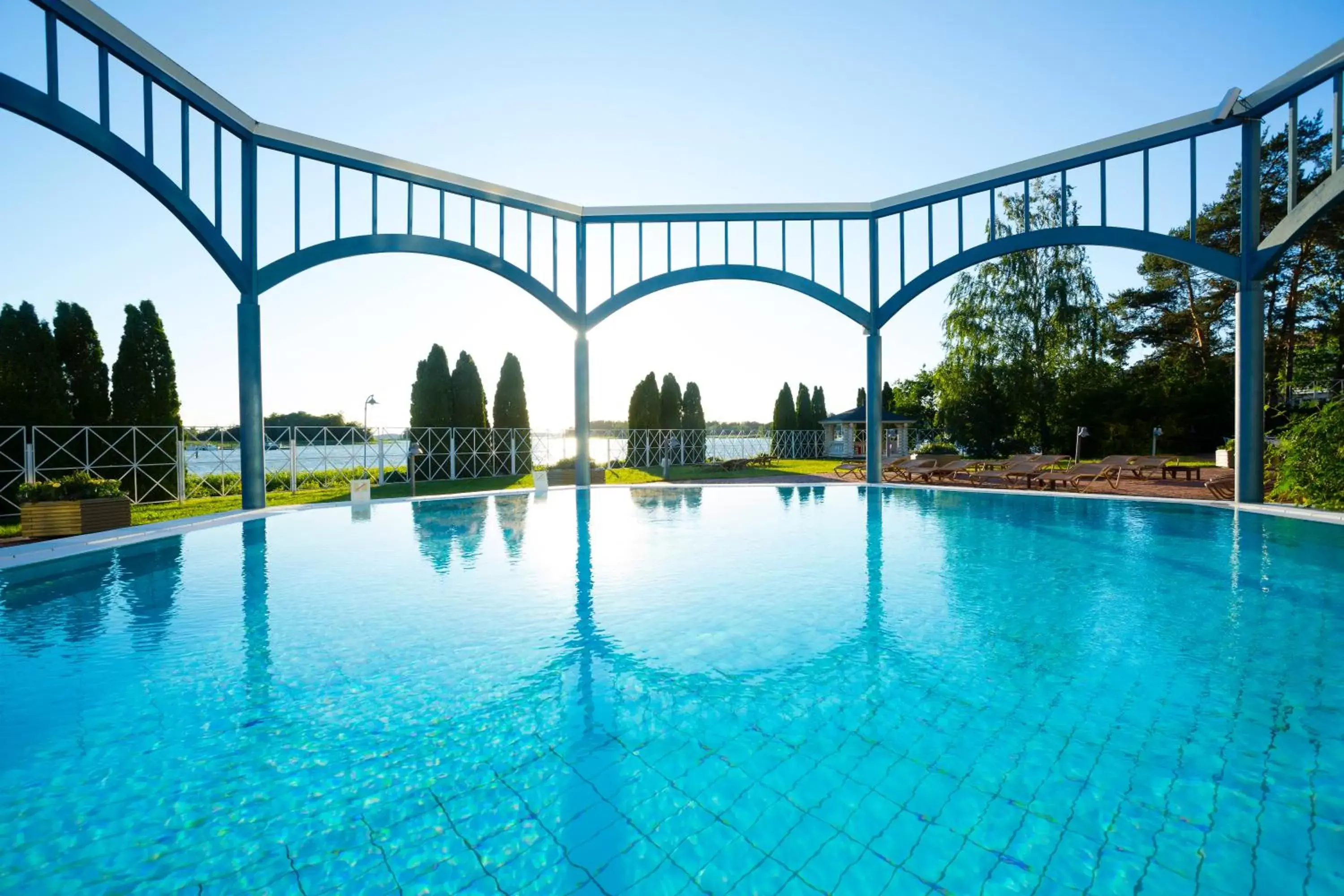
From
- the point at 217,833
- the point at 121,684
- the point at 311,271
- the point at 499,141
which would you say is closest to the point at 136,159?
the point at 311,271

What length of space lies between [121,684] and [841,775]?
4.14m

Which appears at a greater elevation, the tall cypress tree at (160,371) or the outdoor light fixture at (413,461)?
the tall cypress tree at (160,371)

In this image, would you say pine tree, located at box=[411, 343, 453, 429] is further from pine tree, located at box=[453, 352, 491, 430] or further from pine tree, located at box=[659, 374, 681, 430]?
pine tree, located at box=[659, 374, 681, 430]

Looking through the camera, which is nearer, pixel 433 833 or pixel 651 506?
pixel 433 833

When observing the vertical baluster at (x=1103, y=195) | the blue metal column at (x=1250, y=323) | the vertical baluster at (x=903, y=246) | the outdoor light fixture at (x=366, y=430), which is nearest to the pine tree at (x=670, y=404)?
the outdoor light fixture at (x=366, y=430)

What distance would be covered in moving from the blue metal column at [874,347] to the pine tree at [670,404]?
1561 cm

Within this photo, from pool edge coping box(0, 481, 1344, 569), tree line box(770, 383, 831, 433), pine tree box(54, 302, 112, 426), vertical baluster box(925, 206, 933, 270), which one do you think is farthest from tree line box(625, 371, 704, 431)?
pine tree box(54, 302, 112, 426)

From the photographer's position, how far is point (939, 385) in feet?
89.1

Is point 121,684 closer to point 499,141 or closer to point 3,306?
point 499,141

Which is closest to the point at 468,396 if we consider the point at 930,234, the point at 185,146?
the point at 185,146

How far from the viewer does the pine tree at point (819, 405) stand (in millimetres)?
38469

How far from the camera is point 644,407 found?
2936 cm

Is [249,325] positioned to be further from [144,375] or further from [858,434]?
[858,434]

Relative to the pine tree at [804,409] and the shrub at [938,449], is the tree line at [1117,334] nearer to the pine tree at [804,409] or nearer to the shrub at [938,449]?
the shrub at [938,449]
